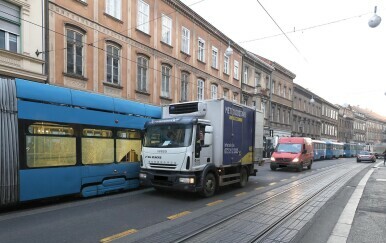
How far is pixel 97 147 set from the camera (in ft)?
30.6

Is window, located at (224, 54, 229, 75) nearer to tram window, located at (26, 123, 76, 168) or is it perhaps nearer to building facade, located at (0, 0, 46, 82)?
building facade, located at (0, 0, 46, 82)

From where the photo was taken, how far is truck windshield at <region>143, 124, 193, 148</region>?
8.95 m

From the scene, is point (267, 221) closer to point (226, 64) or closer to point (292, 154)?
point (292, 154)

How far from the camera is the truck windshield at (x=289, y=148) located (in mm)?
20548

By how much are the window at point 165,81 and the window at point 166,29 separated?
1.98m

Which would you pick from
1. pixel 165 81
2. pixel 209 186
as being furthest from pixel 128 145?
pixel 165 81

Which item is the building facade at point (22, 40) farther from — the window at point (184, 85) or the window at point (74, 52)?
the window at point (184, 85)

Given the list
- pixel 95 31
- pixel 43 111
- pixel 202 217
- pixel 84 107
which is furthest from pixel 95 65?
pixel 202 217

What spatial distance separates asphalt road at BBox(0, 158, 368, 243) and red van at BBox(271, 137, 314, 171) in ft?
35.5

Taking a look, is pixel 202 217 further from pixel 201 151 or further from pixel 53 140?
pixel 53 140

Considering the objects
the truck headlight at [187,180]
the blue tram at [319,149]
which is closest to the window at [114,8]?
the truck headlight at [187,180]

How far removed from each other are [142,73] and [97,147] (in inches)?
437

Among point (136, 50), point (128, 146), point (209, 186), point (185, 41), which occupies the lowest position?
point (209, 186)

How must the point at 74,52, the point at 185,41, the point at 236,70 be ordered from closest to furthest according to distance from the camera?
the point at 74,52 < the point at 185,41 < the point at 236,70
